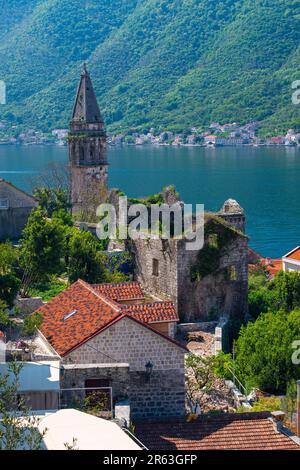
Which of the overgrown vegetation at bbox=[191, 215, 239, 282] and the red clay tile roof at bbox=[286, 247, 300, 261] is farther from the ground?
the overgrown vegetation at bbox=[191, 215, 239, 282]

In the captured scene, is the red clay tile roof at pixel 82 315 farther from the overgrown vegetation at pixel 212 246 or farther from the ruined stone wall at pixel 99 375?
the overgrown vegetation at pixel 212 246

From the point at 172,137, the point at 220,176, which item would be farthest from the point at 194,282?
the point at 172,137

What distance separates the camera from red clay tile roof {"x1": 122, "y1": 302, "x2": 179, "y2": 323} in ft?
Answer: 50.9

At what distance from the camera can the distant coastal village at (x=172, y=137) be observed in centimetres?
17462

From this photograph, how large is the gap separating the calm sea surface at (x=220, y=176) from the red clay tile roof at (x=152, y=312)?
44.4 meters

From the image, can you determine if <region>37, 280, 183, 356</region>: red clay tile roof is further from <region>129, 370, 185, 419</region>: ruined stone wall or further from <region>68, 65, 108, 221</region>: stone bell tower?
<region>68, 65, 108, 221</region>: stone bell tower

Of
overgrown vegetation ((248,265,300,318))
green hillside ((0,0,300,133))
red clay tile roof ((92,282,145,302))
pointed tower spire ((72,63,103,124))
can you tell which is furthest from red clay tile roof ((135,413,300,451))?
green hillside ((0,0,300,133))

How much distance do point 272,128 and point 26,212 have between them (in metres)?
142

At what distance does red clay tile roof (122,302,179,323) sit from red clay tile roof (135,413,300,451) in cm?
308

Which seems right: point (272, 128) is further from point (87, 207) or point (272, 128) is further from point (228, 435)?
point (228, 435)

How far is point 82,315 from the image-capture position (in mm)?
14805

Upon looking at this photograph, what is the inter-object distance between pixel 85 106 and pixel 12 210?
14126mm

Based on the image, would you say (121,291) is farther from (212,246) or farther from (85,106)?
(85,106)
